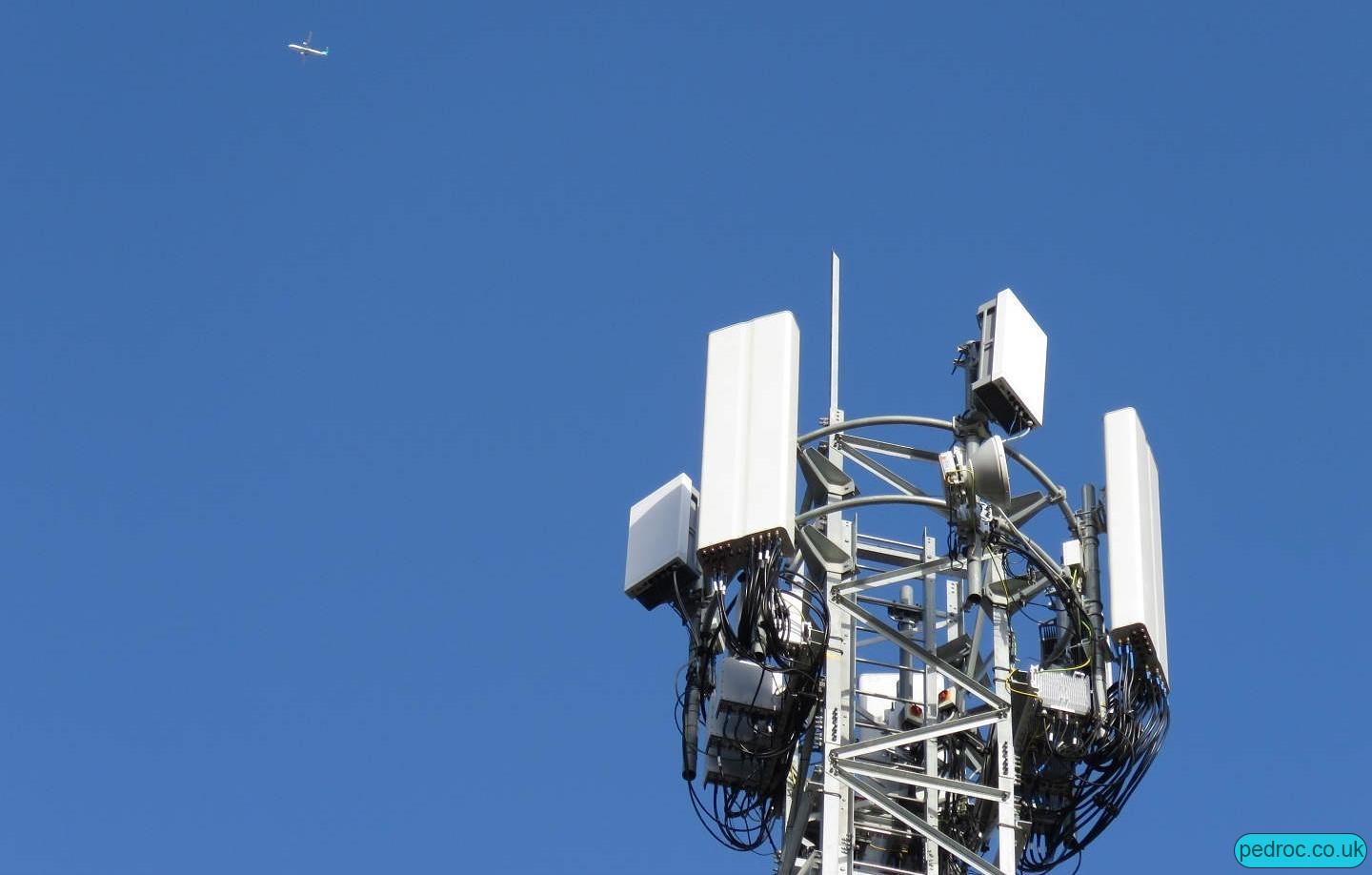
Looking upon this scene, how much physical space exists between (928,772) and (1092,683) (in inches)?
111

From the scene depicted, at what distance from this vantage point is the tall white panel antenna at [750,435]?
2780 centimetres

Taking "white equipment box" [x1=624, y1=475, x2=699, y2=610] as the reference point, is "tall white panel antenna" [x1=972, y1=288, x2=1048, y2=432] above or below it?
above

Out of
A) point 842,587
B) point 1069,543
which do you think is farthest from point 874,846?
point 1069,543

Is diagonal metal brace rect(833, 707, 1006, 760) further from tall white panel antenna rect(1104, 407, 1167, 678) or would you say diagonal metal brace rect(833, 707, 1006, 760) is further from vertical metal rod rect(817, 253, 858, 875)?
tall white panel antenna rect(1104, 407, 1167, 678)

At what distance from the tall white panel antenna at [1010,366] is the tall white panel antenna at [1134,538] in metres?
1.49

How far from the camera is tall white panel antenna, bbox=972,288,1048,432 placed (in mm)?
29250

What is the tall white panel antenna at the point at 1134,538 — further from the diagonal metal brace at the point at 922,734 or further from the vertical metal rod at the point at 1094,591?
the diagonal metal brace at the point at 922,734

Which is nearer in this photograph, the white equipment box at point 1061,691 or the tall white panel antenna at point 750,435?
the tall white panel antenna at point 750,435

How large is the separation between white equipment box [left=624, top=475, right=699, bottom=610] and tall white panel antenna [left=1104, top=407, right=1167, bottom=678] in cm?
575

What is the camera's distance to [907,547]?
3188 cm

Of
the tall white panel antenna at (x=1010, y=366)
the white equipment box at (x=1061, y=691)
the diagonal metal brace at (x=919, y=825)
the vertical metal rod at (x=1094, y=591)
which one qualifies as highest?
the tall white panel antenna at (x=1010, y=366)

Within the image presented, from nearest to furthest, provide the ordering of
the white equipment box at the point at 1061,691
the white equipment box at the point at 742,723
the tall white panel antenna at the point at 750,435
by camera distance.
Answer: the tall white panel antenna at the point at 750,435 < the white equipment box at the point at 1061,691 < the white equipment box at the point at 742,723

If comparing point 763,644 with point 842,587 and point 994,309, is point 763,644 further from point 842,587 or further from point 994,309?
point 994,309

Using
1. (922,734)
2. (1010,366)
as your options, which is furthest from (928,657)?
(1010,366)
